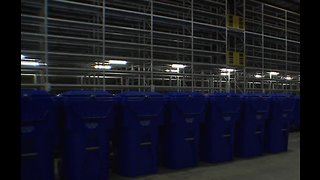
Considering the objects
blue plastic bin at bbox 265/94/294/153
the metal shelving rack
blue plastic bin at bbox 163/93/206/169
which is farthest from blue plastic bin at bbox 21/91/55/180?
blue plastic bin at bbox 265/94/294/153

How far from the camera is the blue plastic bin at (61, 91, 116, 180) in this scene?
4.63 metres

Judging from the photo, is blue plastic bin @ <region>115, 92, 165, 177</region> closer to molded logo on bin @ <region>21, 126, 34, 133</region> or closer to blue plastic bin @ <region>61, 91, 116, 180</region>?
blue plastic bin @ <region>61, 91, 116, 180</region>

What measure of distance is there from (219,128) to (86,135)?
265cm

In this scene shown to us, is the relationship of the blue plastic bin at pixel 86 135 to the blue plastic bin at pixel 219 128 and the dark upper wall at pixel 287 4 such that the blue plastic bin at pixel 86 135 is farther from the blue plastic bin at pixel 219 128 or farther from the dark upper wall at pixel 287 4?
the dark upper wall at pixel 287 4

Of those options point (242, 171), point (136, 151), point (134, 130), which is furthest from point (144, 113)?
point (242, 171)

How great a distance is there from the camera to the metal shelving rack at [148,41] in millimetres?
8562

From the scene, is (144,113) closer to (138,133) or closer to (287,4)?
(138,133)

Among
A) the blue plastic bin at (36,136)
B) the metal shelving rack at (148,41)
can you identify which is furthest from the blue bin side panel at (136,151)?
the metal shelving rack at (148,41)

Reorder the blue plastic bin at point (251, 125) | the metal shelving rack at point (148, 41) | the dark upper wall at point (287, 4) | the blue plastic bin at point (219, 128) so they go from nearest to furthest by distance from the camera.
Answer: the blue plastic bin at point (219, 128), the blue plastic bin at point (251, 125), the metal shelving rack at point (148, 41), the dark upper wall at point (287, 4)

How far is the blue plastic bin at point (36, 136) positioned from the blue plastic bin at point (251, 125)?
155 inches

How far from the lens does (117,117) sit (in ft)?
17.3

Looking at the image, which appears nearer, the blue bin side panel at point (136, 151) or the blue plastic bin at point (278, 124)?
the blue bin side panel at point (136, 151)

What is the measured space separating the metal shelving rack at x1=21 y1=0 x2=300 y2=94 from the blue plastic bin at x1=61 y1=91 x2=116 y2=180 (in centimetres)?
338

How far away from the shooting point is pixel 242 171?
5637 millimetres
